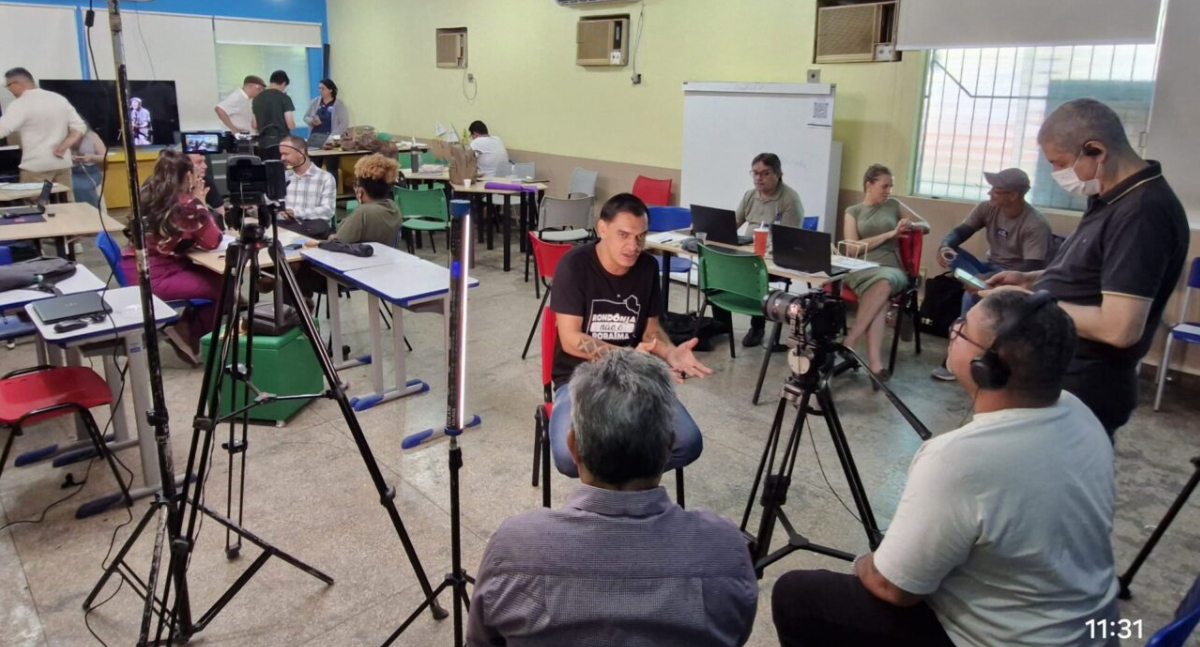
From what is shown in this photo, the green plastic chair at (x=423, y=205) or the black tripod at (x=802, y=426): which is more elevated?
the green plastic chair at (x=423, y=205)

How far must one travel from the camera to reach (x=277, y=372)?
3729 mm

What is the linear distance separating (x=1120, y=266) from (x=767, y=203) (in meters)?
3.01

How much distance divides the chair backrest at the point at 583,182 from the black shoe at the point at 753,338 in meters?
3.05

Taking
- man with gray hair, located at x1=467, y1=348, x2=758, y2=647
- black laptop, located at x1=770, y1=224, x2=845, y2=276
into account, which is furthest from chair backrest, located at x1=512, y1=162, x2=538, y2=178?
man with gray hair, located at x1=467, y1=348, x2=758, y2=647

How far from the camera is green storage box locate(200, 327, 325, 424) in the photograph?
370 cm

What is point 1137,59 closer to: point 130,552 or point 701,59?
point 701,59

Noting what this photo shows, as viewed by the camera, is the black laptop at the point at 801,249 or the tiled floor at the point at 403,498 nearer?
the tiled floor at the point at 403,498

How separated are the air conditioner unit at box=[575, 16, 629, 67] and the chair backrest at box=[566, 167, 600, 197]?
102 cm

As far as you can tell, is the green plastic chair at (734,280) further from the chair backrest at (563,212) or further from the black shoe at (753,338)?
the chair backrest at (563,212)

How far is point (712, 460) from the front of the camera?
Answer: 356 centimetres

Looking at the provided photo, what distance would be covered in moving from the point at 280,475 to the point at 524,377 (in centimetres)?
152

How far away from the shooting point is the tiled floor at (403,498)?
248 centimetres

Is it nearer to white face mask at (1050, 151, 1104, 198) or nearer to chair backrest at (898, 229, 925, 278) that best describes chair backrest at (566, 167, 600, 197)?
chair backrest at (898, 229, 925, 278)

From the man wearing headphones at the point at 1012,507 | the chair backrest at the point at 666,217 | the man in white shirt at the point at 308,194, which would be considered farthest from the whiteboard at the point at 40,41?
the man wearing headphones at the point at 1012,507
